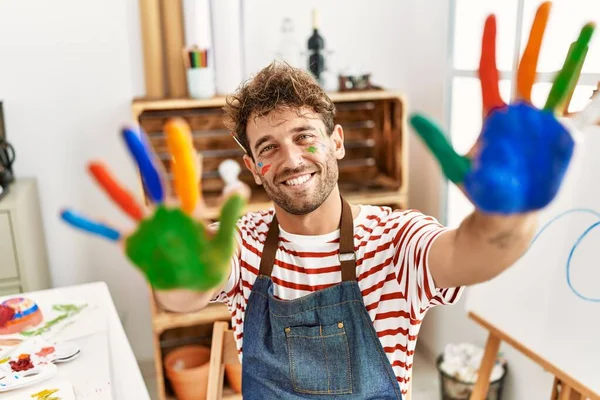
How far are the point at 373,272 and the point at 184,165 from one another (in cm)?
64

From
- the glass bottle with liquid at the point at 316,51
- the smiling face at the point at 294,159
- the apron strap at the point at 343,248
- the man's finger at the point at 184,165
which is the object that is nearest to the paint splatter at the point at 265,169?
the smiling face at the point at 294,159

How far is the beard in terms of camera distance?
1.08m

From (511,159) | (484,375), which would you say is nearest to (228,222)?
(511,159)

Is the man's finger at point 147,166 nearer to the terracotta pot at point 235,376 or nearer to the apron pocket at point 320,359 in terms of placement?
the apron pocket at point 320,359

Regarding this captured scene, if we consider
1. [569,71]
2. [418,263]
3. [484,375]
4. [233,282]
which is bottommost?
[484,375]

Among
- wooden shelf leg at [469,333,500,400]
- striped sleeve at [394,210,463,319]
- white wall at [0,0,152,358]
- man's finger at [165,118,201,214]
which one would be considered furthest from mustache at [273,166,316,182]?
white wall at [0,0,152,358]

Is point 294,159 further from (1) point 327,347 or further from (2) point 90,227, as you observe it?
(2) point 90,227

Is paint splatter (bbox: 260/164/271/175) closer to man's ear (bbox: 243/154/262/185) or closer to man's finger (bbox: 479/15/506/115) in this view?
man's ear (bbox: 243/154/262/185)

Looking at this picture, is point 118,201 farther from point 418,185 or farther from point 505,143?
point 418,185

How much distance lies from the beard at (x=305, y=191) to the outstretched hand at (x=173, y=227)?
0.49 metres

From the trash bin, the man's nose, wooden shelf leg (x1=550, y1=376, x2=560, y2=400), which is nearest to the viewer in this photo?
the man's nose

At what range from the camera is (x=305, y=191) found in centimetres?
108

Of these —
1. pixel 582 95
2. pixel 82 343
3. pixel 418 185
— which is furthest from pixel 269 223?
pixel 418 185

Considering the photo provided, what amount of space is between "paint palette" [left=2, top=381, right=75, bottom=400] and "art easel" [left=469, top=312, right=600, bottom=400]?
120 centimetres
